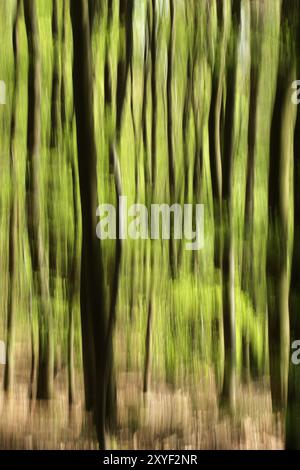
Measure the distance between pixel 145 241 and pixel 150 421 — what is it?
42cm

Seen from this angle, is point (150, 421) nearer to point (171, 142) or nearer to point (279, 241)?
point (279, 241)

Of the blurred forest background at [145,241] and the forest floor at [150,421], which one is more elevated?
the blurred forest background at [145,241]

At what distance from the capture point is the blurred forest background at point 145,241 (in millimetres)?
1562

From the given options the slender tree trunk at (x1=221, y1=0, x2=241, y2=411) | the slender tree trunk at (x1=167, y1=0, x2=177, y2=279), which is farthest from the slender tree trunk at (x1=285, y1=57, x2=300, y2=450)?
the slender tree trunk at (x1=167, y1=0, x2=177, y2=279)

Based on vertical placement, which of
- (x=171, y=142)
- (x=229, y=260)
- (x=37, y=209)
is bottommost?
(x=229, y=260)

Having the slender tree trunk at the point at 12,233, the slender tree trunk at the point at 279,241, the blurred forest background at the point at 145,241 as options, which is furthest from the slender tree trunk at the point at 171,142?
the slender tree trunk at the point at 12,233

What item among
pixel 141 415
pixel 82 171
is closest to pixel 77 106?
pixel 82 171

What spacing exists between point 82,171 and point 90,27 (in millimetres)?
339

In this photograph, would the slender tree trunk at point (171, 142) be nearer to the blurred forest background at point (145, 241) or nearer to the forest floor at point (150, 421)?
the blurred forest background at point (145, 241)

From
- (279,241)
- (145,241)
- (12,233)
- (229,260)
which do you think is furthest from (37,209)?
(279,241)

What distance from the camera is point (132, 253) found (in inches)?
61.9

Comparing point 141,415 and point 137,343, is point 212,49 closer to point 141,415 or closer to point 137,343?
point 137,343

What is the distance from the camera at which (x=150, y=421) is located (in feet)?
5.18

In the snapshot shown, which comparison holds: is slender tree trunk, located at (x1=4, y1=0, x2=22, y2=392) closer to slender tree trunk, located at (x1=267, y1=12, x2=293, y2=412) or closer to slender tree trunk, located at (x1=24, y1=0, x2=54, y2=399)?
slender tree trunk, located at (x1=24, y1=0, x2=54, y2=399)
